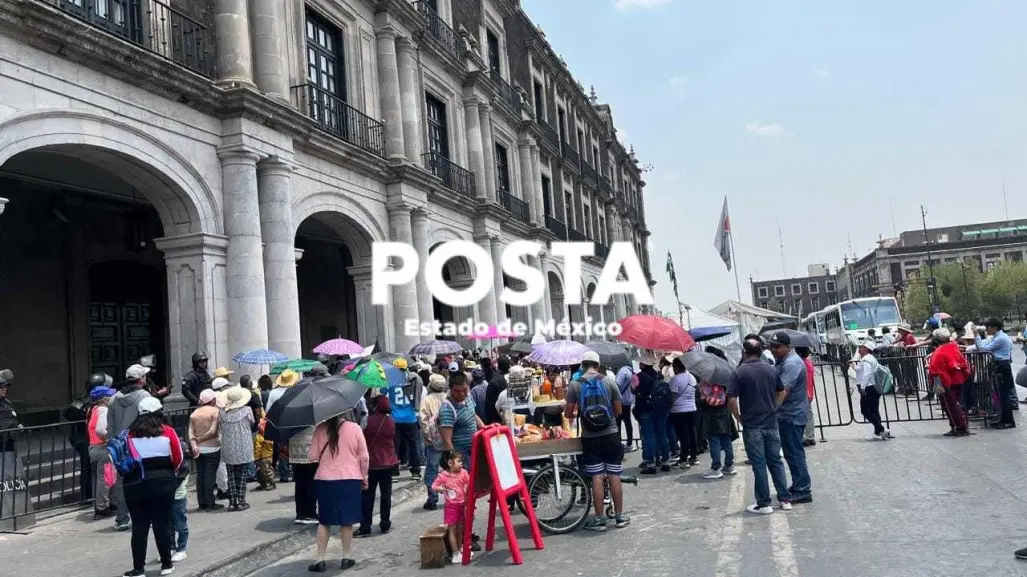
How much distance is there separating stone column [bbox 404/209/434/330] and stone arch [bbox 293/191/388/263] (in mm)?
1155

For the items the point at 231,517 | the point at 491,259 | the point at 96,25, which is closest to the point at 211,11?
the point at 96,25

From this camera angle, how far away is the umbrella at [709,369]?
908 centimetres

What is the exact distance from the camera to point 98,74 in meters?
9.97

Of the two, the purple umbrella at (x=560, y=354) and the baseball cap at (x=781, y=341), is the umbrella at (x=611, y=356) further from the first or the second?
the baseball cap at (x=781, y=341)

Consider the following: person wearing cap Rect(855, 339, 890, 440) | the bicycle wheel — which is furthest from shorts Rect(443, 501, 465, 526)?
person wearing cap Rect(855, 339, 890, 440)

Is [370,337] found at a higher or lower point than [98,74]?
lower

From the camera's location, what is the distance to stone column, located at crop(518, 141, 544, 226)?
28.4 meters

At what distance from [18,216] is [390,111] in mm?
8024

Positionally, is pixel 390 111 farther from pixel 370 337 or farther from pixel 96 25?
pixel 96 25

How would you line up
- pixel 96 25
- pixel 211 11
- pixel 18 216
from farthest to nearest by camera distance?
pixel 18 216 → pixel 211 11 → pixel 96 25

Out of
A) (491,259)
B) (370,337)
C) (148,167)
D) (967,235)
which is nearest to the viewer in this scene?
(148,167)

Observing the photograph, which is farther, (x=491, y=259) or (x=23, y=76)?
(x=491, y=259)

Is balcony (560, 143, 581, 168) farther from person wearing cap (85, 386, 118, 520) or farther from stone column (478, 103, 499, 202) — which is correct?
person wearing cap (85, 386, 118, 520)

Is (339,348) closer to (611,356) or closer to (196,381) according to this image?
(196,381)
